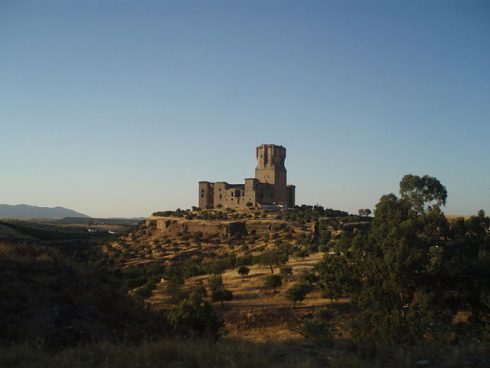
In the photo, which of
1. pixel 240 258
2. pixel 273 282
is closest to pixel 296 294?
pixel 273 282

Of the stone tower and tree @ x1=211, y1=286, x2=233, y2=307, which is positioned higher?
the stone tower

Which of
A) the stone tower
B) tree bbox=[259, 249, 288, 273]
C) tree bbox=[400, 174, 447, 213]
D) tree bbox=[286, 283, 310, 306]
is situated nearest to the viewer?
tree bbox=[286, 283, 310, 306]

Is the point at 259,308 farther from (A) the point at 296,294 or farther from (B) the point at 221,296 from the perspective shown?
(B) the point at 221,296

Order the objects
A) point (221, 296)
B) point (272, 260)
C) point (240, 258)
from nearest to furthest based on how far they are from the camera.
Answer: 1. point (221, 296)
2. point (272, 260)
3. point (240, 258)

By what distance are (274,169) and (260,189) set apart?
5389 mm

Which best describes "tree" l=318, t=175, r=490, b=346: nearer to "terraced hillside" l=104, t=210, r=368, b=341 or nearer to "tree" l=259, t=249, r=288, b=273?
"terraced hillside" l=104, t=210, r=368, b=341

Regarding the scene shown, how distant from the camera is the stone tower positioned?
8294 centimetres

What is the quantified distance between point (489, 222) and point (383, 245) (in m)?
18.5

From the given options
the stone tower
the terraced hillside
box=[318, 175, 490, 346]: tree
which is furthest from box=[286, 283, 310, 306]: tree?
the stone tower

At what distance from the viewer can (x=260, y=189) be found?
→ 80.4m

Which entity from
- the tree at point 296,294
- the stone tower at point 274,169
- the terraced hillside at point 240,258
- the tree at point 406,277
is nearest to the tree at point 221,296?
the terraced hillside at point 240,258

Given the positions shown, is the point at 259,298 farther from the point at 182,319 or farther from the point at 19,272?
the point at 19,272

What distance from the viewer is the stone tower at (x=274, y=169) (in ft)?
272

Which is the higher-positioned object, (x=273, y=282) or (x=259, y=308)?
(x=273, y=282)
